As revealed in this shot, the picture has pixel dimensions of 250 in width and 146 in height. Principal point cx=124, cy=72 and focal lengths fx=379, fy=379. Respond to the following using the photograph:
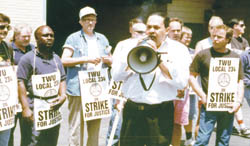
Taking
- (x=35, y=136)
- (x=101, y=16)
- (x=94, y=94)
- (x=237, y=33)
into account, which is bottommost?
(x=35, y=136)

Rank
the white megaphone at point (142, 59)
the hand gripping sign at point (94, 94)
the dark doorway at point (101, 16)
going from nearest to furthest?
1. the white megaphone at point (142, 59)
2. the hand gripping sign at point (94, 94)
3. the dark doorway at point (101, 16)

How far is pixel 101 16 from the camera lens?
696 inches

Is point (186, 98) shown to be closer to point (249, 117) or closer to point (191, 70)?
point (191, 70)

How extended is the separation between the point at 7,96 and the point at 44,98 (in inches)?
20.0

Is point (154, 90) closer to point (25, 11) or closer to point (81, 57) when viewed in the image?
point (81, 57)

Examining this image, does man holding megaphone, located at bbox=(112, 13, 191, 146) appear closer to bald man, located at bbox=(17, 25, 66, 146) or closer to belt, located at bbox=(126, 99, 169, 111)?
belt, located at bbox=(126, 99, 169, 111)

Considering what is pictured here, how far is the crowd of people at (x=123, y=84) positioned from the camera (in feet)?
12.7

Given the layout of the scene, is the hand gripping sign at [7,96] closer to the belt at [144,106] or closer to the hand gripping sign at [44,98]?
the hand gripping sign at [44,98]

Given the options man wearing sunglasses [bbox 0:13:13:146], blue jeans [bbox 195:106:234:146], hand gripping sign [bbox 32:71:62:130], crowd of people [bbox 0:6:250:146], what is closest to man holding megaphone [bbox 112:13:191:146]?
crowd of people [bbox 0:6:250:146]

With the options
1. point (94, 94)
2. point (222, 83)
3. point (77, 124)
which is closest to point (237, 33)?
point (222, 83)

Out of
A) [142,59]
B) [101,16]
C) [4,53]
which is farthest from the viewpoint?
[101,16]

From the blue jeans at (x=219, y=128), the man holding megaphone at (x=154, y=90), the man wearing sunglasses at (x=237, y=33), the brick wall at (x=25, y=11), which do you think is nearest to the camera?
the man holding megaphone at (x=154, y=90)

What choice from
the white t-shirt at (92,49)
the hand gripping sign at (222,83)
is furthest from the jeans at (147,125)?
the white t-shirt at (92,49)

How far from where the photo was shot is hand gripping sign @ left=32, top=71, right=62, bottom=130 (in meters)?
4.59
